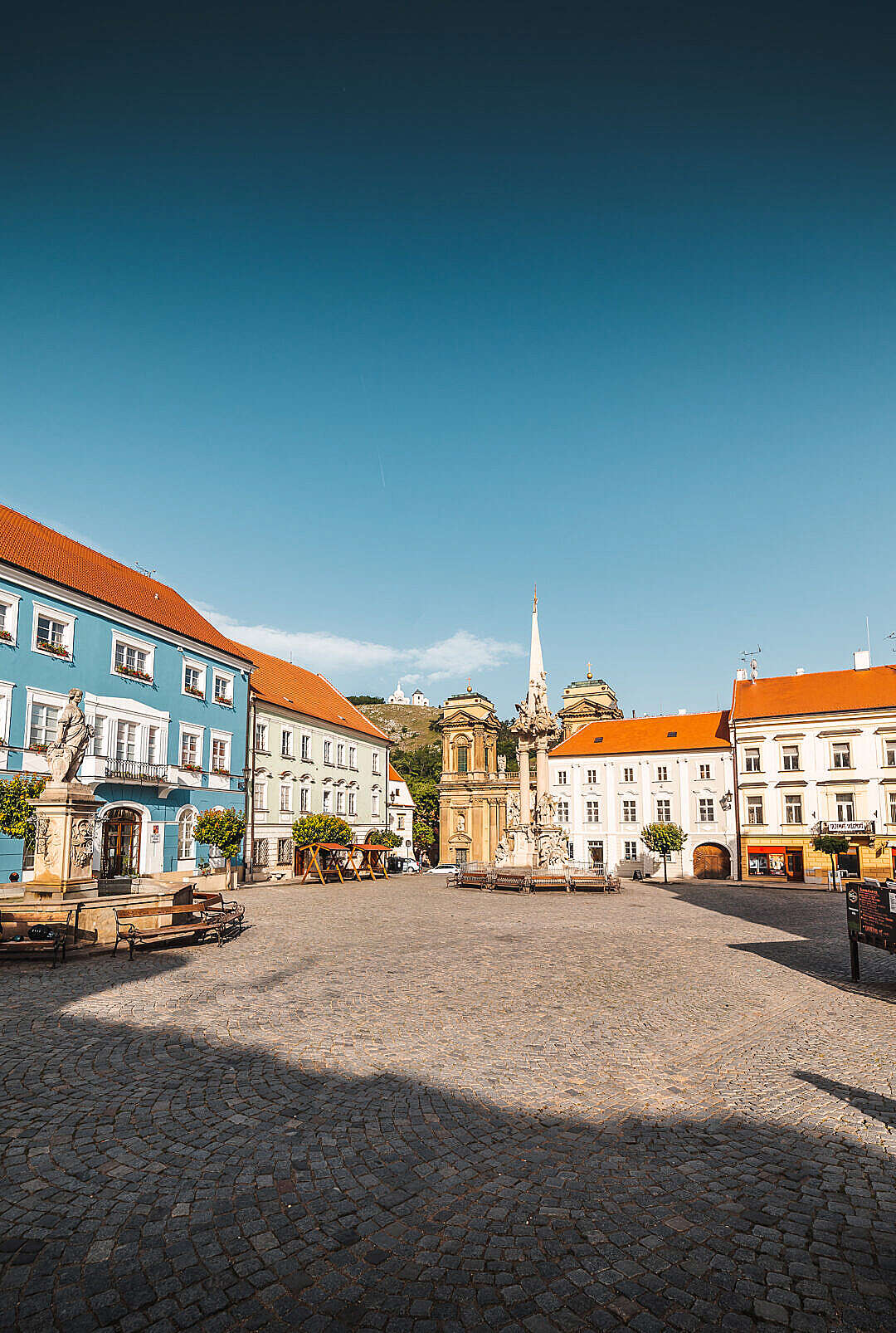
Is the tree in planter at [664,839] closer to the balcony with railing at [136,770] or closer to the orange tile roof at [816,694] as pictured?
the orange tile roof at [816,694]

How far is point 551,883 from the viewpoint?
32.3 metres

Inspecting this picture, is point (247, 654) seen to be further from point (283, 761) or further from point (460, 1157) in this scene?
point (460, 1157)

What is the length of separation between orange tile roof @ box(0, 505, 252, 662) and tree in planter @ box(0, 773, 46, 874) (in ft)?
28.0

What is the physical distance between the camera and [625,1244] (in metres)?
4.87

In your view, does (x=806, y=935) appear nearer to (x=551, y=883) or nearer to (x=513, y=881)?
(x=551, y=883)

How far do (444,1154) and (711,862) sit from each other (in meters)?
48.2

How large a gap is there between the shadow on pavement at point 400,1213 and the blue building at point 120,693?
70.4 ft

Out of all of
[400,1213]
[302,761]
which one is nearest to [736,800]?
[302,761]

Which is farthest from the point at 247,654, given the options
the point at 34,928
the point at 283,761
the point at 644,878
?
the point at 34,928

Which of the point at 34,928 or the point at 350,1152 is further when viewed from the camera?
the point at 34,928

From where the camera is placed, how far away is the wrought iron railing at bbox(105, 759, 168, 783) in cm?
2919

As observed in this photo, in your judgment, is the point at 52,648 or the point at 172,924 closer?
the point at 172,924

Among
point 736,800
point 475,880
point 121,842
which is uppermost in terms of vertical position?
point 736,800

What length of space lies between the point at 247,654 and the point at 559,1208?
143ft
